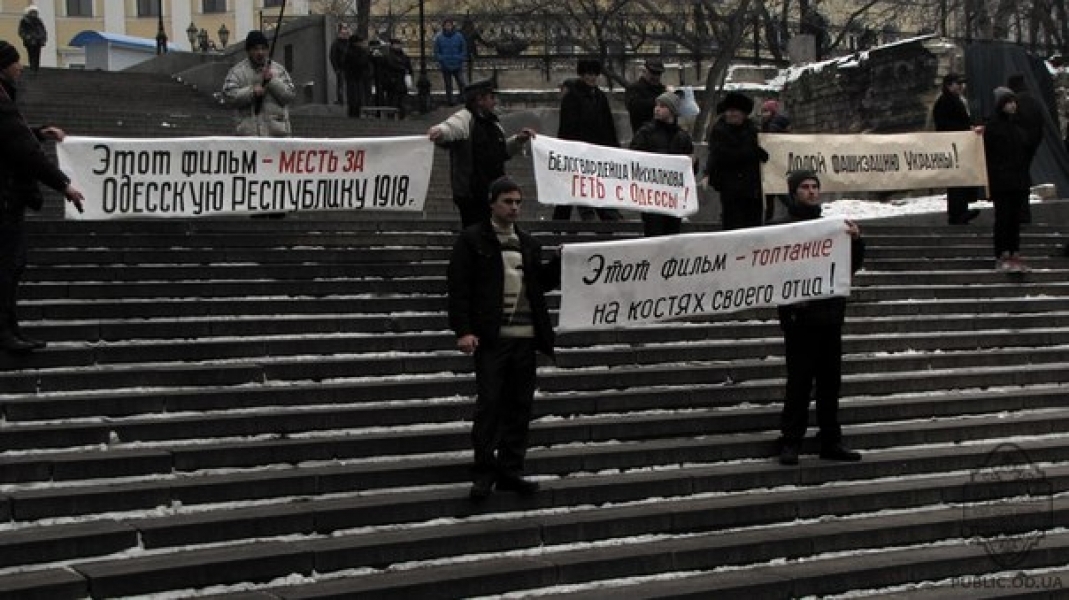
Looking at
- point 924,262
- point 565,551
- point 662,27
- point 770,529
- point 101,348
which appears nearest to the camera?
point 565,551

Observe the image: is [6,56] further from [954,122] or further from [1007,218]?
[954,122]

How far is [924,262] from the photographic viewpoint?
15195 millimetres

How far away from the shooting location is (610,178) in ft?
46.9

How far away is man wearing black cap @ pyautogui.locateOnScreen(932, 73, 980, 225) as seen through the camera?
58.2 feet

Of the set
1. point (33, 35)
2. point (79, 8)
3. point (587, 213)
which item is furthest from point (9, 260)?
point (79, 8)

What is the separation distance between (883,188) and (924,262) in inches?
113

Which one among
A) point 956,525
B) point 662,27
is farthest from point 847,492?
point 662,27

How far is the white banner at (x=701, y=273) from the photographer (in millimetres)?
9727

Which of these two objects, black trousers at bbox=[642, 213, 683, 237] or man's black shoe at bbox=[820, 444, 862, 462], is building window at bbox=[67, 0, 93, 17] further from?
man's black shoe at bbox=[820, 444, 862, 462]

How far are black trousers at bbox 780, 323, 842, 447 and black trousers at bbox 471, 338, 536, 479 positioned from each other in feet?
6.23

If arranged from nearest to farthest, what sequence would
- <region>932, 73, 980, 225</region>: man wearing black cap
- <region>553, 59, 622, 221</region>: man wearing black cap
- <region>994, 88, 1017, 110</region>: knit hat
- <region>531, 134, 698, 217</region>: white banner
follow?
1. <region>531, 134, 698, 217</region>: white banner
2. <region>994, 88, 1017, 110</region>: knit hat
3. <region>553, 59, 622, 221</region>: man wearing black cap
4. <region>932, 73, 980, 225</region>: man wearing black cap

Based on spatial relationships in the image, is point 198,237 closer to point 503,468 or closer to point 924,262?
point 503,468

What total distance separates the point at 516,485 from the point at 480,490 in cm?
26

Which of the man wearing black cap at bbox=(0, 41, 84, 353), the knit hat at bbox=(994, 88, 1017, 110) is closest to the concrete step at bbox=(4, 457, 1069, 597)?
the man wearing black cap at bbox=(0, 41, 84, 353)
